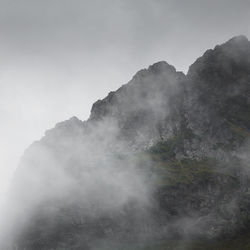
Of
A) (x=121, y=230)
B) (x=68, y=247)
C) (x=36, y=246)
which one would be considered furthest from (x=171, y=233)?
(x=36, y=246)

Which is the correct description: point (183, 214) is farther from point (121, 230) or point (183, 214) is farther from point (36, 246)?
point (36, 246)

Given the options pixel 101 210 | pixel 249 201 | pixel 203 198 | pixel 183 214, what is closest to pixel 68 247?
pixel 101 210

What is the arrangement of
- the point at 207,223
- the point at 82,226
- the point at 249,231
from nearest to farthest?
the point at 249,231, the point at 207,223, the point at 82,226

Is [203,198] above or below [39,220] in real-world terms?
below

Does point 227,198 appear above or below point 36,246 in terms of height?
below

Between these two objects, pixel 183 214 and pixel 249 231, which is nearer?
pixel 249 231

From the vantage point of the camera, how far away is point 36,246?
601 feet

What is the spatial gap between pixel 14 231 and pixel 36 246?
23.3 meters

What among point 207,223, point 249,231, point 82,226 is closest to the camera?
point 249,231

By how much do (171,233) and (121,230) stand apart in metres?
26.3

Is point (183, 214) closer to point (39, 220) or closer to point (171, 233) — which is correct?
point (171, 233)

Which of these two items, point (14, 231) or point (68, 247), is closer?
point (68, 247)

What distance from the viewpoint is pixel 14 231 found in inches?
7849

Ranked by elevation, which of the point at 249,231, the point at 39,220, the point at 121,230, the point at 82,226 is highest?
the point at 39,220
